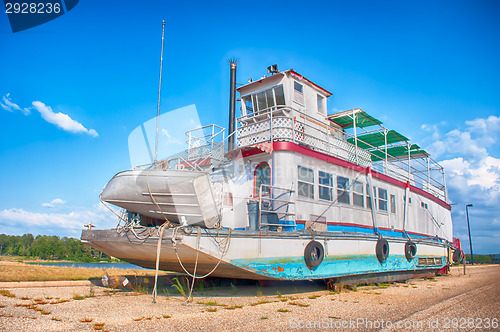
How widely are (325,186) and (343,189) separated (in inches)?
42.8

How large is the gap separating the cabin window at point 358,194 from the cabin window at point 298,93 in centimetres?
358

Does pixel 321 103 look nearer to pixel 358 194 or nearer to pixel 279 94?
pixel 279 94

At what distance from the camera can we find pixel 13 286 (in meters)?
9.45

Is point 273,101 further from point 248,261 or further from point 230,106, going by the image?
point 248,261

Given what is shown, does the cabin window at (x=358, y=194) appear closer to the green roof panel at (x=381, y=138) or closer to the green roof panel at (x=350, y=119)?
the green roof panel at (x=350, y=119)

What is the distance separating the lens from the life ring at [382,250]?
35.8ft

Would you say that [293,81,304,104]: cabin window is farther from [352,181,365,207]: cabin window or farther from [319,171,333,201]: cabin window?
[352,181,365,207]: cabin window

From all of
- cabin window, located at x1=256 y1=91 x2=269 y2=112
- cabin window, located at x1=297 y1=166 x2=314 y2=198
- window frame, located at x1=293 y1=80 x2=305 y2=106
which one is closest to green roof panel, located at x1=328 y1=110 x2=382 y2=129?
window frame, located at x1=293 y1=80 x2=305 y2=106

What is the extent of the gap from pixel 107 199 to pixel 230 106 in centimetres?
1058

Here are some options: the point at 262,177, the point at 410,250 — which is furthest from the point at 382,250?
the point at 262,177

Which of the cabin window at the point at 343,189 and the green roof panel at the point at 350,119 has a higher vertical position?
the green roof panel at the point at 350,119

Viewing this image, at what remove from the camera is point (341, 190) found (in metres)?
11.5

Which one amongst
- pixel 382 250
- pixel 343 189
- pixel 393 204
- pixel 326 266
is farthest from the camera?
pixel 393 204

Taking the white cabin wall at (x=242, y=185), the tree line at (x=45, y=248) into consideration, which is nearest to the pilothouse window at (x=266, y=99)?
the white cabin wall at (x=242, y=185)
